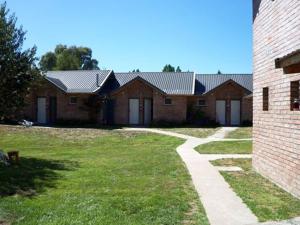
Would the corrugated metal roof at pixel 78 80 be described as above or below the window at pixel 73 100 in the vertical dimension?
above

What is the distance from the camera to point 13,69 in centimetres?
1606

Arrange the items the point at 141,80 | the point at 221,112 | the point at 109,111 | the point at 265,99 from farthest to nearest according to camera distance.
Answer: the point at 109,111, the point at 221,112, the point at 141,80, the point at 265,99

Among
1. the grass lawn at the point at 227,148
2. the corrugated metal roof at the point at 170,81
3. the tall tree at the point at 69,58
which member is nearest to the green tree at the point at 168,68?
the tall tree at the point at 69,58

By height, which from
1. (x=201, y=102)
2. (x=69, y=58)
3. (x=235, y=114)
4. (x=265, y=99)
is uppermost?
(x=69, y=58)

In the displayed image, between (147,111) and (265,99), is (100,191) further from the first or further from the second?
(147,111)

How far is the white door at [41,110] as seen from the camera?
136 feet

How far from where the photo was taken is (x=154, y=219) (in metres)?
8.12

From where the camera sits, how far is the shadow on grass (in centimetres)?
1077

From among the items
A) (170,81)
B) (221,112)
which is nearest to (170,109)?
(170,81)

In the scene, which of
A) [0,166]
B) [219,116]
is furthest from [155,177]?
[219,116]

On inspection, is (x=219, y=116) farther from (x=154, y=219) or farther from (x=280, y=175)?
(x=154, y=219)

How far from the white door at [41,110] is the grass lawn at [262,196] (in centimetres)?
2951

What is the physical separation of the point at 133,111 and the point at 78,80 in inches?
245

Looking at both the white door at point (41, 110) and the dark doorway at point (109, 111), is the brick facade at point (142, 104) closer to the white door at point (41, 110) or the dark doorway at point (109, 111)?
the dark doorway at point (109, 111)
